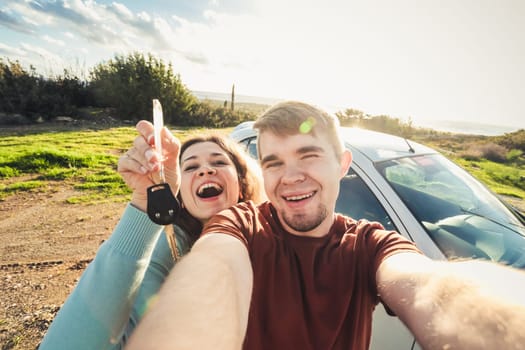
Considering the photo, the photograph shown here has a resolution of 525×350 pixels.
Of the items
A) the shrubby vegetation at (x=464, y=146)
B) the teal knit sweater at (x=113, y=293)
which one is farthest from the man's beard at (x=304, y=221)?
the shrubby vegetation at (x=464, y=146)

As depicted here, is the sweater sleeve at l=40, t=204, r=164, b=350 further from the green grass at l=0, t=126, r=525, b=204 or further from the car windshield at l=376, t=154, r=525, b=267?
the green grass at l=0, t=126, r=525, b=204

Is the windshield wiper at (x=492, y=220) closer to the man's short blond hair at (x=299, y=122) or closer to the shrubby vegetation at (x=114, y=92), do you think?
the man's short blond hair at (x=299, y=122)

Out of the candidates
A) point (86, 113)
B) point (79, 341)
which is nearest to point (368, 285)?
point (79, 341)

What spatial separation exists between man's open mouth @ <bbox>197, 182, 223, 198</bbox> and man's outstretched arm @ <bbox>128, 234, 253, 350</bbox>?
33.5 inches

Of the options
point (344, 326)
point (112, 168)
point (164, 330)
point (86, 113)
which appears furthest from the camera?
point (86, 113)

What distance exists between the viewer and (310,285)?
4.10ft

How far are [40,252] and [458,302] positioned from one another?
4.64 m

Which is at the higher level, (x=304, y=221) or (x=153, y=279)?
(x=304, y=221)

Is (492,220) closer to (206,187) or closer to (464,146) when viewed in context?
(206,187)

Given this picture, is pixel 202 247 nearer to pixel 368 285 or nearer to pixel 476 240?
pixel 368 285

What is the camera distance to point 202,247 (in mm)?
1137

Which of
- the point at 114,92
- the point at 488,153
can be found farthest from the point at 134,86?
the point at 488,153

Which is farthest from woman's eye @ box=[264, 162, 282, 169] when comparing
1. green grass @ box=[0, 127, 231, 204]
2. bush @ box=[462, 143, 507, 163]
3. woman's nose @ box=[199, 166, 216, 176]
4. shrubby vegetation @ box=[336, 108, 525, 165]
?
bush @ box=[462, 143, 507, 163]

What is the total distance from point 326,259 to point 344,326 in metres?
0.30
